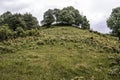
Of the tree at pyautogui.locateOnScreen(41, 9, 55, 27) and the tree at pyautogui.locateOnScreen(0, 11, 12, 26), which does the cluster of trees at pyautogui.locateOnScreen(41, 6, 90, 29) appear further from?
the tree at pyautogui.locateOnScreen(0, 11, 12, 26)

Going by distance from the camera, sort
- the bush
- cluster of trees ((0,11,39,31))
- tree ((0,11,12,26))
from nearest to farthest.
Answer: the bush → cluster of trees ((0,11,39,31)) → tree ((0,11,12,26))

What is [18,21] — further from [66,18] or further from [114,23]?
[114,23]

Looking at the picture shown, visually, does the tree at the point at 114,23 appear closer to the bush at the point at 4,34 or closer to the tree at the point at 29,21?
the tree at the point at 29,21

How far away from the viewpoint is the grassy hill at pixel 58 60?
33.5 m

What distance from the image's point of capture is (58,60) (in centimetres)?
3881

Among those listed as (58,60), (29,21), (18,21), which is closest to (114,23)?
(29,21)

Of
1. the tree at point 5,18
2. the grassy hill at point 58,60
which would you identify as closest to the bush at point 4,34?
the grassy hill at point 58,60

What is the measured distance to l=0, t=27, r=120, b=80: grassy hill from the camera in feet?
110

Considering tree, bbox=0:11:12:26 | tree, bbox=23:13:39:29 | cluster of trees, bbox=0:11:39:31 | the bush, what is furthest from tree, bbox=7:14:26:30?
the bush

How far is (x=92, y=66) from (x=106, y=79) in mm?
4378

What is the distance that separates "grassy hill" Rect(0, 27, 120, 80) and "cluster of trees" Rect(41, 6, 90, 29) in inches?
1206

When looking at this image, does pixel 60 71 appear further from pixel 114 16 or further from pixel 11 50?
pixel 114 16

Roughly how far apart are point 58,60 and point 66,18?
4498 centimetres

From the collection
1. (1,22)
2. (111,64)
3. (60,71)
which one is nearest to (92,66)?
(111,64)
